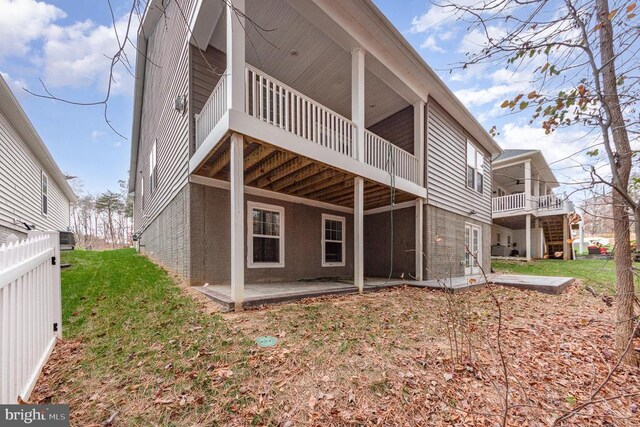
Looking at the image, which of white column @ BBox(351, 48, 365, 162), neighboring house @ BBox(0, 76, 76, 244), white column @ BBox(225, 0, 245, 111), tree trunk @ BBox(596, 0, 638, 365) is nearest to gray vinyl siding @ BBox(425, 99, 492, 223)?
white column @ BBox(351, 48, 365, 162)

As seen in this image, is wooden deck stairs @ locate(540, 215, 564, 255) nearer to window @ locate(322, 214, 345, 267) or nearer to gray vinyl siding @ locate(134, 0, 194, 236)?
window @ locate(322, 214, 345, 267)

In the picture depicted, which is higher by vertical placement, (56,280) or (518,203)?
(518,203)

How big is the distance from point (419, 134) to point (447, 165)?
202 cm

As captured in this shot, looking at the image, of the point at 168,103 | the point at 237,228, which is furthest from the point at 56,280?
the point at 168,103

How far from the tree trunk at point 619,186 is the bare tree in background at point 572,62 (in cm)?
1

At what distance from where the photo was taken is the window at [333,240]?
912cm

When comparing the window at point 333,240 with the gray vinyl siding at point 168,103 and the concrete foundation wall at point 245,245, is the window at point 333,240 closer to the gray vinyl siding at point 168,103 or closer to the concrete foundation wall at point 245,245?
the concrete foundation wall at point 245,245

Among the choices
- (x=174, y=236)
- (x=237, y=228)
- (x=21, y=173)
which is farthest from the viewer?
(x=21, y=173)

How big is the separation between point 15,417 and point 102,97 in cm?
228

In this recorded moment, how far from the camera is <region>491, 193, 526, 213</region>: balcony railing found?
16.5 metres

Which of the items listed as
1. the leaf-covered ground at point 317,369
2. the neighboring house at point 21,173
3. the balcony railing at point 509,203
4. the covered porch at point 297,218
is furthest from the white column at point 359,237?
the balcony railing at point 509,203

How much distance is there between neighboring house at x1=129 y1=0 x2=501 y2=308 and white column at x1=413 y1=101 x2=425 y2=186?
51mm

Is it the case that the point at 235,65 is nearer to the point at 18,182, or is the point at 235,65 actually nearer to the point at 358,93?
the point at 358,93

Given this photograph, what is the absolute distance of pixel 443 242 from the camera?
9391 millimetres
